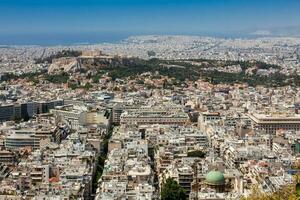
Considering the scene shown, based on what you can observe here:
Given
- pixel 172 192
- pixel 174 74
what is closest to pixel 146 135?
pixel 172 192

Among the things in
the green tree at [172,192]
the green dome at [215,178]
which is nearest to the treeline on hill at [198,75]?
the green tree at [172,192]

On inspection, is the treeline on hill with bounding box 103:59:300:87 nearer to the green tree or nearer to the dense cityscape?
the dense cityscape

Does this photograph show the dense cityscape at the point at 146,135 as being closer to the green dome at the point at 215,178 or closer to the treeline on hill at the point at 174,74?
the green dome at the point at 215,178

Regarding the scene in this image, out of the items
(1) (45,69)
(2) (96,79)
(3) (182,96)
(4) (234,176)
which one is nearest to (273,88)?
(3) (182,96)

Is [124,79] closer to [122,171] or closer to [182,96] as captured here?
[182,96]

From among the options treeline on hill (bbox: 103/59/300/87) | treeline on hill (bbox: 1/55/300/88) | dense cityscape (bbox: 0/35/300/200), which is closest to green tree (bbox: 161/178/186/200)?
dense cityscape (bbox: 0/35/300/200)

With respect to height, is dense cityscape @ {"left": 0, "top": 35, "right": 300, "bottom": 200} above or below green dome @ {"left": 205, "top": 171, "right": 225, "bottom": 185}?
below

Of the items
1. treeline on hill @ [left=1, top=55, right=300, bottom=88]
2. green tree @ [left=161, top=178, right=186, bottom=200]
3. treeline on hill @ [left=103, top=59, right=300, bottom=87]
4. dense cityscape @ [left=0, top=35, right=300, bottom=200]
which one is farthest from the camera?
treeline on hill @ [left=103, top=59, right=300, bottom=87]
